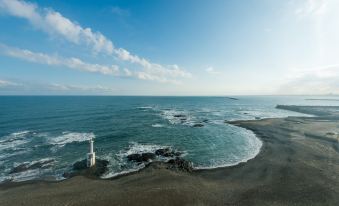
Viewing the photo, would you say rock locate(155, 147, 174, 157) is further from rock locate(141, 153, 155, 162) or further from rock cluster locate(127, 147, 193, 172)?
rock locate(141, 153, 155, 162)

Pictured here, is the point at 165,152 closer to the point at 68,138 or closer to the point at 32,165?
the point at 32,165

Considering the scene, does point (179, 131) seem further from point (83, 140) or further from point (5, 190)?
point (5, 190)

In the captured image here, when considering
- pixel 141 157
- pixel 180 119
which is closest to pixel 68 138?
pixel 141 157

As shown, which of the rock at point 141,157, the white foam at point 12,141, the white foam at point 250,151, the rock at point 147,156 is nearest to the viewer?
the white foam at point 250,151

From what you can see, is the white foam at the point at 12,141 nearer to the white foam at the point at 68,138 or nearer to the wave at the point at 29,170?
the white foam at the point at 68,138

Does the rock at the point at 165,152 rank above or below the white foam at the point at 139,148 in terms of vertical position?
above

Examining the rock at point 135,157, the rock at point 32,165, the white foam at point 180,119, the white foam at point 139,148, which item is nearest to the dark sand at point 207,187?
the rock at point 135,157
